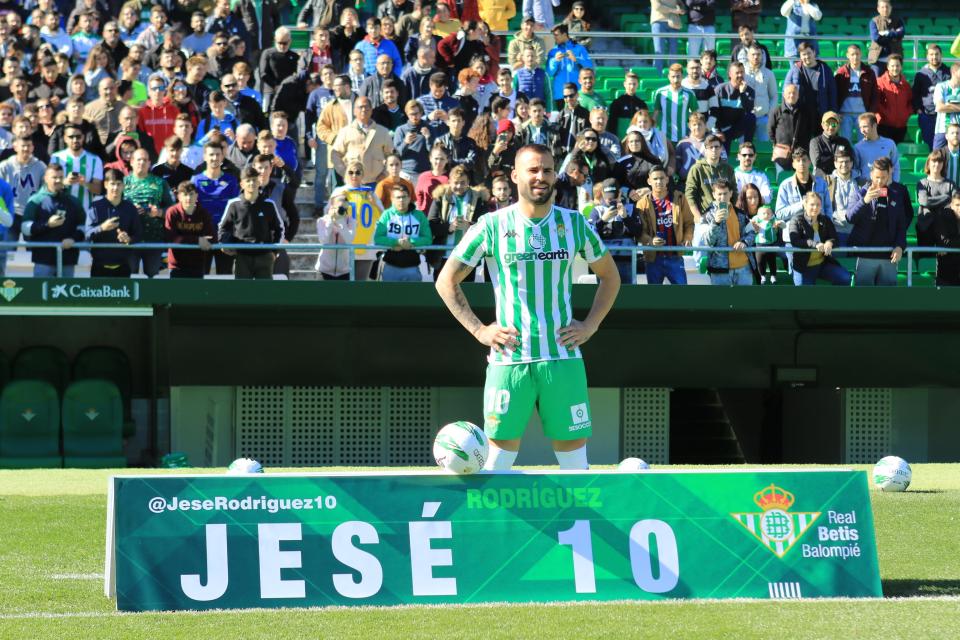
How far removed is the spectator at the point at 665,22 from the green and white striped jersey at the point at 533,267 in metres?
14.0

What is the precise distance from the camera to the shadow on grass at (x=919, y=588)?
6788 mm

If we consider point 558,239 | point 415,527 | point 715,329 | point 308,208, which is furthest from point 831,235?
point 415,527

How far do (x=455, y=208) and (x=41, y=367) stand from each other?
5665 mm

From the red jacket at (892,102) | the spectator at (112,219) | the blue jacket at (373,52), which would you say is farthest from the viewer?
the red jacket at (892,102)

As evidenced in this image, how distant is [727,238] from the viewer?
52.2ft

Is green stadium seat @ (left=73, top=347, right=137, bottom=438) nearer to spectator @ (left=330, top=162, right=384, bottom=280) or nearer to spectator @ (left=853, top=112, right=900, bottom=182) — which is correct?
spectator @ (left=330, top=162, right=384, bottom=280)

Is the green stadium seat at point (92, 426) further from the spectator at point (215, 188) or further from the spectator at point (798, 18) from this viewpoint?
the spectator at point (798, 18)

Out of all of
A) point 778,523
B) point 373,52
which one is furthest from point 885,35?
point 778,523

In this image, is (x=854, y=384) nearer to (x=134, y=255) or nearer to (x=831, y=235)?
(x=831, y=235)

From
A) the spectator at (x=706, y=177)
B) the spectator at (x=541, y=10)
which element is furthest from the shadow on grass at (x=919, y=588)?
the spectator at (x=541, y=10)

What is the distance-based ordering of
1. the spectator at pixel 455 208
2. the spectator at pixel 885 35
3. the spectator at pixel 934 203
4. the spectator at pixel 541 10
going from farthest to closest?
the spectator at pixel 541 10 → the spectator at pixel 885 35 → the spectator at pixel 934 203 → the spectator at pixel 455 208

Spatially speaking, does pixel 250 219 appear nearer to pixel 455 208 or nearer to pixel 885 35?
pixel 455 208

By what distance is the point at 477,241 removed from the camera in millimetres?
7113

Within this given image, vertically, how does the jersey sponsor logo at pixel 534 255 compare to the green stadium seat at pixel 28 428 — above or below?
above
